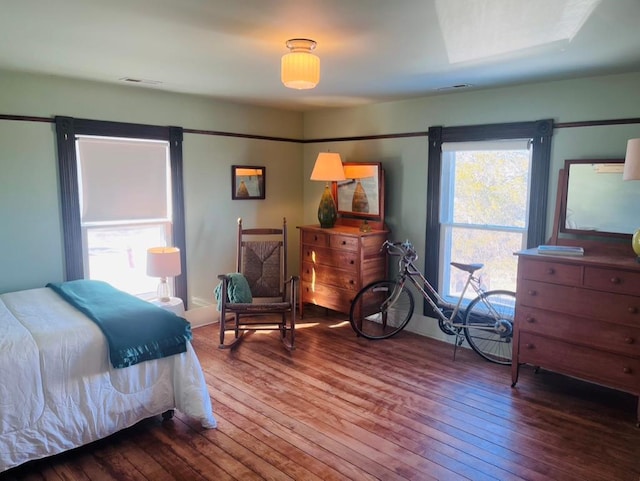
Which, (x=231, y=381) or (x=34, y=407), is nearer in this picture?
(x=34, y=407)

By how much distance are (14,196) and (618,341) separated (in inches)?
177

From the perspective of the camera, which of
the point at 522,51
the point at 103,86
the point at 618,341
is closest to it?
the point at 522,51

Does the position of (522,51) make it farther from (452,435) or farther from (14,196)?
(14,196)

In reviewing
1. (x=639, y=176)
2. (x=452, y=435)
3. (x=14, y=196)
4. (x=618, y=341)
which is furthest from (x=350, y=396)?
(x=14, y=196)

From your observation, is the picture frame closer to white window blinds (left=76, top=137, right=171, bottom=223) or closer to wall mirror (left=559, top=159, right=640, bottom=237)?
white window blinds (left=76, top=137, right=171, bottom=223)

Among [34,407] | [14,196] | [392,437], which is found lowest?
[392,437]

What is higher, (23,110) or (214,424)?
(23,110)

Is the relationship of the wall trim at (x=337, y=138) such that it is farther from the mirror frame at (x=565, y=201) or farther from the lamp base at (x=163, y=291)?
the lamp base at (x=163, y=291)

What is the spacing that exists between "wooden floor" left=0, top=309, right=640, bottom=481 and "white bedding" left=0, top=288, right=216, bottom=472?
0.16 m

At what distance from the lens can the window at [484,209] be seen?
156 inches

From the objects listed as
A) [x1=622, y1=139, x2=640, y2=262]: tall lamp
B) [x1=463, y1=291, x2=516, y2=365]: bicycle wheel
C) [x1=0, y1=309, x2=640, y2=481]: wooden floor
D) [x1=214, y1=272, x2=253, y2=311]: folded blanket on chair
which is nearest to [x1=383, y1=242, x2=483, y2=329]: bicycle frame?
[x1=463, y1=291, x2=516, y2=365]: bicycle wheel

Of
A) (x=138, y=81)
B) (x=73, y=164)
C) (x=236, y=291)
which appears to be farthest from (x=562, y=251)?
(x=73, y=164)

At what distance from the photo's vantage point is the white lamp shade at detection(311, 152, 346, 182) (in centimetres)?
477

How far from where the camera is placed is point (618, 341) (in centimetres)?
296
